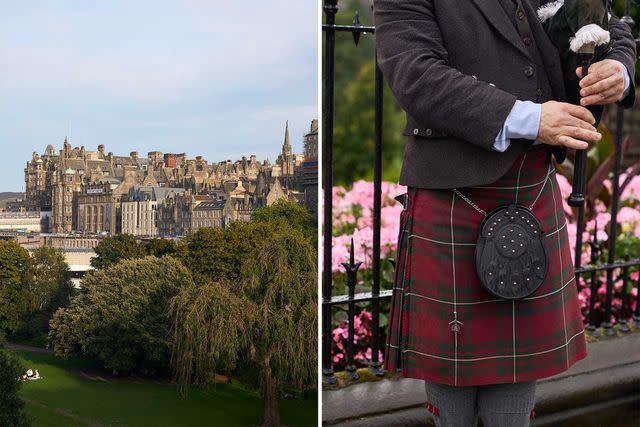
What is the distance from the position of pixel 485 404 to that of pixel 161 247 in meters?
1.45

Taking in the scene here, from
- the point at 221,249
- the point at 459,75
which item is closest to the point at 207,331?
the point at 221,249

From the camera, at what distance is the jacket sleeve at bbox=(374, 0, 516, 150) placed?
1.51 meters

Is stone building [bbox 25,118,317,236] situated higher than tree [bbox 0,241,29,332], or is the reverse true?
stone building [bbox 25,118,317,236]

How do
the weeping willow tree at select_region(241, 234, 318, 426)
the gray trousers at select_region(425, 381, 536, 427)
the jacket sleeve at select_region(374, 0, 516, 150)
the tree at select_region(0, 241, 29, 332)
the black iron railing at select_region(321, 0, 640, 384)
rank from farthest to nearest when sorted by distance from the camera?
the weeping willow tree at select_region(241, 234, 318, 426) < the tree at select_region(0, 241, 29, 332) < the black iron railing at select_region(321, 0, 640, 384) < the gray trousers at select_region(425, 381, 536, 427) < the jacket sleeve at select_region(374, 0, 516, 150)

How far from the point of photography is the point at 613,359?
10.8 ft

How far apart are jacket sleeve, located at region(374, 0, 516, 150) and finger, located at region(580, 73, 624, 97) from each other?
17 cm

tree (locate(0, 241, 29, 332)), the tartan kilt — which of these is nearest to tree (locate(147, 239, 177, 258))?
tree (locate(0, 241, 29, 332))

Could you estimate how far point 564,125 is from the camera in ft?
4.98

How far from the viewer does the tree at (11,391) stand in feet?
8.43

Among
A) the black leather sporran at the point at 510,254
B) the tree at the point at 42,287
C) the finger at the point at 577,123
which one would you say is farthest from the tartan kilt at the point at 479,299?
the tree at the point at 42,287

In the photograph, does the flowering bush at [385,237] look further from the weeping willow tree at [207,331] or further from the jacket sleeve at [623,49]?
the jacket sleeve at [623,49]

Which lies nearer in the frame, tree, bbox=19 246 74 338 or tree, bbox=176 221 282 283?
tree, bbox=19 246 74 338

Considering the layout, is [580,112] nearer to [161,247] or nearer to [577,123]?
[577,123]

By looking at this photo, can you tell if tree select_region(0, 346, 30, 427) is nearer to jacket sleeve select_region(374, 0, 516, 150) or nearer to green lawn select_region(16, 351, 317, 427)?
green lawn select_region(16, 351, 317, 427)
